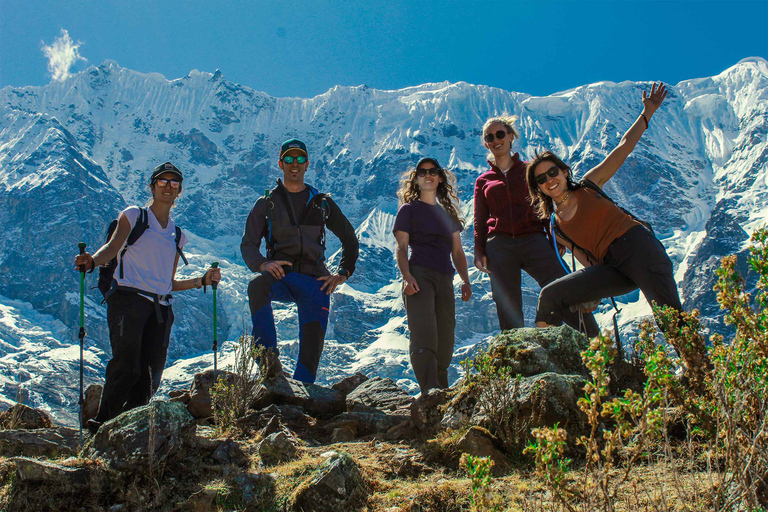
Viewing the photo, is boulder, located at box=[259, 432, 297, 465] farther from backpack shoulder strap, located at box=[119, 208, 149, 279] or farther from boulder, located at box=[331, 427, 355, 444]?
backpack shoulder strap, located at box=[119, 208, 149, 279]

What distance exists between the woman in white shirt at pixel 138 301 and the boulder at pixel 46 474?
1.39 meters

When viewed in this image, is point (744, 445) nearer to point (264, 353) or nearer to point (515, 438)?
point (515, 438)

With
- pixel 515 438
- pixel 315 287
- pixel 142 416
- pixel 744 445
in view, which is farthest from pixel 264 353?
pixel 744 445

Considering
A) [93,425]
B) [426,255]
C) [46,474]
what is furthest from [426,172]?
[46,474]

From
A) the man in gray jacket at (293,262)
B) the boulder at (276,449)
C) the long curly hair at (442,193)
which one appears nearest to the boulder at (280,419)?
the boulder at (276,449)

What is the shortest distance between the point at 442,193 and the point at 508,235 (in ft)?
3.50

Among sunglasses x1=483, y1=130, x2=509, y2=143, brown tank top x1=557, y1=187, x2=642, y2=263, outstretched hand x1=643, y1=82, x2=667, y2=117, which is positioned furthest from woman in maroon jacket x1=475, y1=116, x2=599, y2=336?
outstretched hand x1=643, y1=82, x2=667, y2=117

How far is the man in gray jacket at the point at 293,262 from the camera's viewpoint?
6367 millimetres

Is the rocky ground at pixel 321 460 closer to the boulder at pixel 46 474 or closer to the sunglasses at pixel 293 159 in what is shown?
the boulder at pixel 46 474

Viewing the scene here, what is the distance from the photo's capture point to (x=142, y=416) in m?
3.63

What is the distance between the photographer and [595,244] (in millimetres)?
4605

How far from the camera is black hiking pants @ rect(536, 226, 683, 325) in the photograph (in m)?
4.13

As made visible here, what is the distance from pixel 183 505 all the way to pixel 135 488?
275 millimetres

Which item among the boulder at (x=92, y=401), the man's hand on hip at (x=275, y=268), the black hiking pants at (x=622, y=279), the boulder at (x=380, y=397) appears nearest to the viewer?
the black hiking pants at (x=622, y=279)
